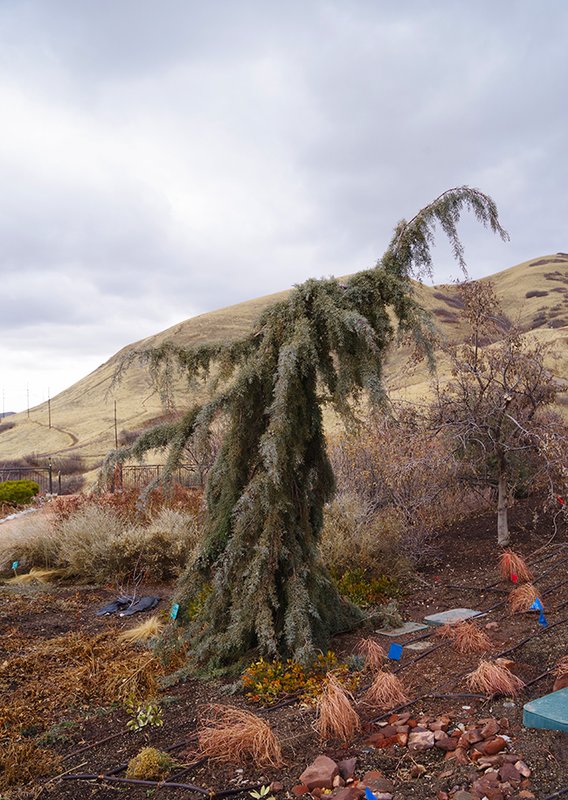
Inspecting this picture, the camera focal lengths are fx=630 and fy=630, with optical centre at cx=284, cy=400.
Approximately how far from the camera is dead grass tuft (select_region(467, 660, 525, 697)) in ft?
12.5

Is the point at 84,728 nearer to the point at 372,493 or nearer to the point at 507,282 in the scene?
the point at 372,493

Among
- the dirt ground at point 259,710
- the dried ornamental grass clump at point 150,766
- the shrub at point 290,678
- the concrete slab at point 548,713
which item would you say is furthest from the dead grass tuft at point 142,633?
the concrete slab at point 548,713

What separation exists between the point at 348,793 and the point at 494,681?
52.7 inches

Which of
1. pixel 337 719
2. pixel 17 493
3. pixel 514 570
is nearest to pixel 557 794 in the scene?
pixel 337 719

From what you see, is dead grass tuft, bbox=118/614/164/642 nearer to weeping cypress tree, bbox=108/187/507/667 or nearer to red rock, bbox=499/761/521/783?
weeping cypress tree, bbox=108/187/507/667

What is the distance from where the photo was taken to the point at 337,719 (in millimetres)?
3664

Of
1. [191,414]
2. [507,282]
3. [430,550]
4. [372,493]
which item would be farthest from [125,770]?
[507,282]

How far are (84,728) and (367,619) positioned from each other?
261 cm

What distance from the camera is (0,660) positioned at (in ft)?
19.3

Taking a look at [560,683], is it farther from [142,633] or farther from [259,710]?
[142,633]

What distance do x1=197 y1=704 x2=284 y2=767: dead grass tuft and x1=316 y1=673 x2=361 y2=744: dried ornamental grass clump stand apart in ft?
0.97

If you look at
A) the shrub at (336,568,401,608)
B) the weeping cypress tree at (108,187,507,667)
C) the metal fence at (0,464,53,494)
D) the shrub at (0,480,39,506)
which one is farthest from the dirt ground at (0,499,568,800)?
the metal fence at (0,464,53,494)

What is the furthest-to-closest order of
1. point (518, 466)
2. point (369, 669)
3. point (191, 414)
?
1. point (518, 466)
2. point (191, 414)
3. point (369, 669)

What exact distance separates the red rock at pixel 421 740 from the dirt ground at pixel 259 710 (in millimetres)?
44
